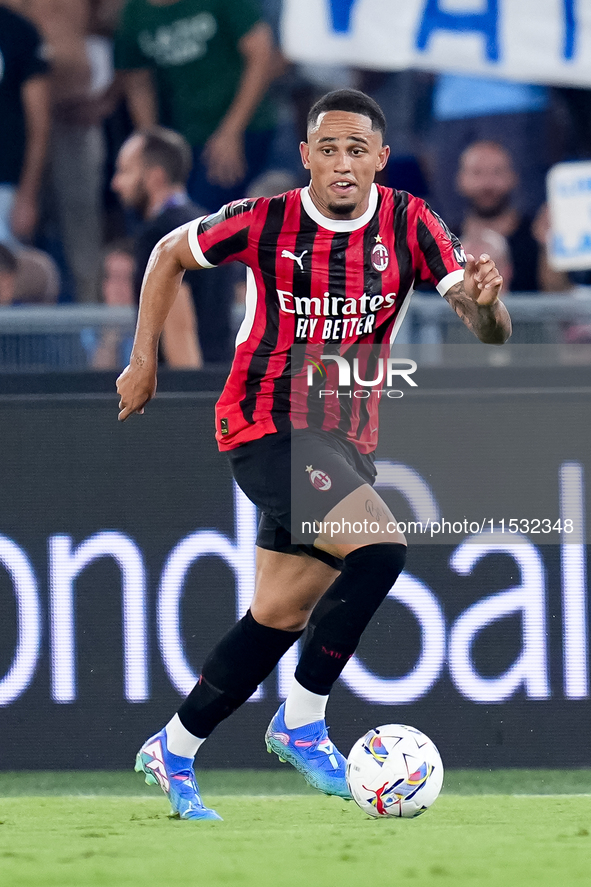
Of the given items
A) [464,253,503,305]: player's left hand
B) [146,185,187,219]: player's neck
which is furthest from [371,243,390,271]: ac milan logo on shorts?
[146,185,187,219]: player's neck

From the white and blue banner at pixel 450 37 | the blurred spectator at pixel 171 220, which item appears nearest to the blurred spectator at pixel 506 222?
the white and blue banner at pixel 450 37

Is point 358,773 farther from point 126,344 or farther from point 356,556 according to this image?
point 126,344

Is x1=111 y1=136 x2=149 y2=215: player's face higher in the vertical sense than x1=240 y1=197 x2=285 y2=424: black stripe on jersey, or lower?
higher

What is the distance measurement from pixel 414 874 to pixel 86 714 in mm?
2087

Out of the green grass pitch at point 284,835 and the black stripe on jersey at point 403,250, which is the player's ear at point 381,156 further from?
the green grass pitch at point 284,835

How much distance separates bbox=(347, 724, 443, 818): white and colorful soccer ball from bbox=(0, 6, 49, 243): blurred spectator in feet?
12.9

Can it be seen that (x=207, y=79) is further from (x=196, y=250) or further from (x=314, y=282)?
(x=314, y=282)

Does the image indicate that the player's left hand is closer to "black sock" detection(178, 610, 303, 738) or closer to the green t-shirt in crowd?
"black sock" detection(178, 610, 303, 738)

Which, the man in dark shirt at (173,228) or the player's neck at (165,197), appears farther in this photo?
the player's neck at (165,197)

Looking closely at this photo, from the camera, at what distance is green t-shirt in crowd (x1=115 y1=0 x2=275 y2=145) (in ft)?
22.5

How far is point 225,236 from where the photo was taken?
12.7ft

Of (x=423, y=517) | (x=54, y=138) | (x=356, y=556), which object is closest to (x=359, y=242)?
(x=356, y=556)

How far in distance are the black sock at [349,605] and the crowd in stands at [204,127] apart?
3.11m

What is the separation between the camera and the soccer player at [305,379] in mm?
3725
